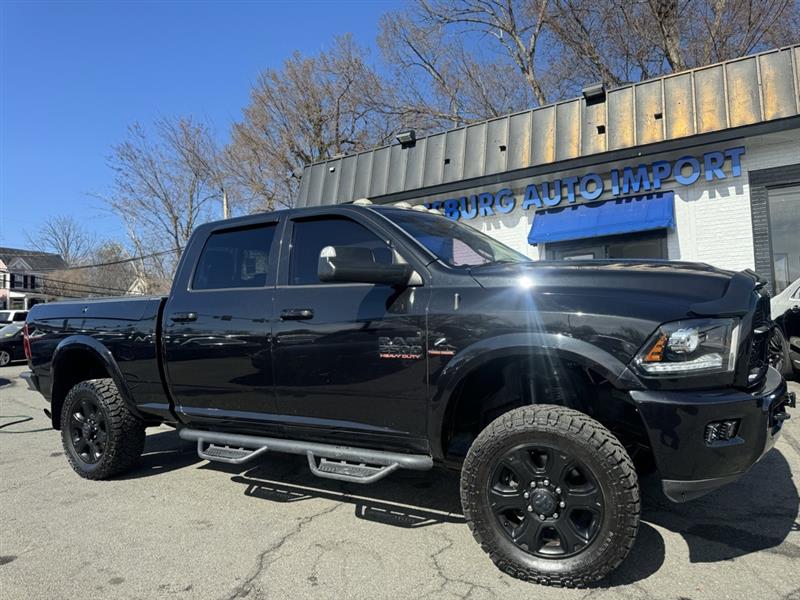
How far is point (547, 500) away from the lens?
2.66 meters

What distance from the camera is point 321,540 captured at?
129 inches

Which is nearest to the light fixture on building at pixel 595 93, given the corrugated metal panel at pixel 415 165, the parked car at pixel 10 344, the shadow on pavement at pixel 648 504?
the corrugated metal panel at pixel 415 165

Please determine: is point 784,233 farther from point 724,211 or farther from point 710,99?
point 710,99

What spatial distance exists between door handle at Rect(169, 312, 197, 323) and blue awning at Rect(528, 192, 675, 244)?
26.7 ft

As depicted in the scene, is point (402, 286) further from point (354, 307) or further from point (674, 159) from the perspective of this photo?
point (674, 159)

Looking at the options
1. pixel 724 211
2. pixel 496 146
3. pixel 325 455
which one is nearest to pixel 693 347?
pixel 325 455

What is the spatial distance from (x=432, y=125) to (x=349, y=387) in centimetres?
2019

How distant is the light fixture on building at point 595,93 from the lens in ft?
32.9

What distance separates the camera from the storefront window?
895 cm

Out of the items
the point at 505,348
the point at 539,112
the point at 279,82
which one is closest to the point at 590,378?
the point at 505,348

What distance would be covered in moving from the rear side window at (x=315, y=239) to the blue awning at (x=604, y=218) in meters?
7.62

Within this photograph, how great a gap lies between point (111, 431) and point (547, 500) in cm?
354

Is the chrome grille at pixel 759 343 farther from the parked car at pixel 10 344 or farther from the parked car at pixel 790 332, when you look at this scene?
the parked car at pixel 10 344

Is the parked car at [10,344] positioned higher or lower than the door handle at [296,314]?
lower
